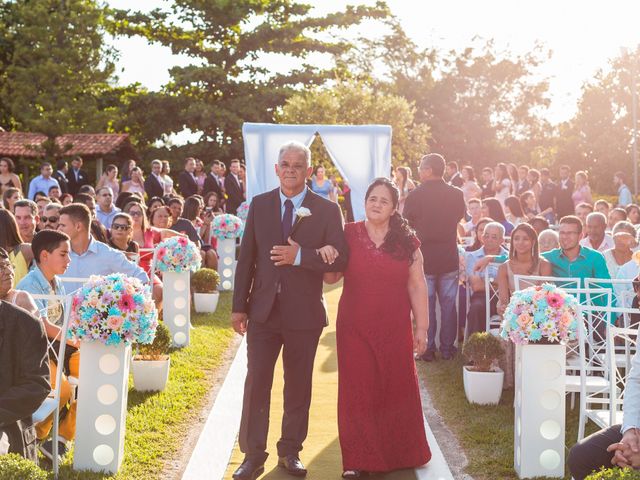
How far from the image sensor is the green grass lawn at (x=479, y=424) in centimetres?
609

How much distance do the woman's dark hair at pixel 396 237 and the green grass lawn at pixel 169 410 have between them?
2051mm

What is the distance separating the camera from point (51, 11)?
39.0 m

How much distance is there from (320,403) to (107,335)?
2.75 m

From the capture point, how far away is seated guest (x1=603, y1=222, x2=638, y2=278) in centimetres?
925

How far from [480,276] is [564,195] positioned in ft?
36.1

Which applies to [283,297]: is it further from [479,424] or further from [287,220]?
[479,424]

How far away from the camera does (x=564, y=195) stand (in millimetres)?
19828

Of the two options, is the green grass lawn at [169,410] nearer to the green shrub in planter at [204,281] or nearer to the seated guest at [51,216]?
the green shrub in planter at [204,281]

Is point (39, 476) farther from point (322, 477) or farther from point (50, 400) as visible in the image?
point (322, 477)

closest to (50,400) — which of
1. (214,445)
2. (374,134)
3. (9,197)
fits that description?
(214,445)

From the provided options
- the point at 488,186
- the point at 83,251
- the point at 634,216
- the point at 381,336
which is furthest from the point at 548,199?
the point at 381,336

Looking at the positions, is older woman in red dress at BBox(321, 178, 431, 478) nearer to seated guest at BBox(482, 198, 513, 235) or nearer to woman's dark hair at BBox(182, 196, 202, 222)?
seated guest at BBox(482, 198, 513, 235)

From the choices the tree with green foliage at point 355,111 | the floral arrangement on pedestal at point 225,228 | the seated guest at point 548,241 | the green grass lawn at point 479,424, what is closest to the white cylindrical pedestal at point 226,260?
the floral arrangement on pedestal at point 225,228

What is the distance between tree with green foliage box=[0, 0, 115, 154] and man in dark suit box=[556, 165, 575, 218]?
887 inches
